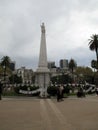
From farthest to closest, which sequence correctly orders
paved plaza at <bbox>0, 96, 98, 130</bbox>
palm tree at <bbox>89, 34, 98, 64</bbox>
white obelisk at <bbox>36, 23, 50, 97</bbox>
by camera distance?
palm tree at <bbox>89, 34, 98, 64</bbox> → white obelisk at <bbox>36, 23, 50, 97</bbox> → paved plaza at <bbox>0, 96, 98, 130</bbox>

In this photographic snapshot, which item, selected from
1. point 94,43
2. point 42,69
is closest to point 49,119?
point 42,69

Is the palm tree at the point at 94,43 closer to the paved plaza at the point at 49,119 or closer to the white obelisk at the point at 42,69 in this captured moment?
the white obelisk at the point at 42,69

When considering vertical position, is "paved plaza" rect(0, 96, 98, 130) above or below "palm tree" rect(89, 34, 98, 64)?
below

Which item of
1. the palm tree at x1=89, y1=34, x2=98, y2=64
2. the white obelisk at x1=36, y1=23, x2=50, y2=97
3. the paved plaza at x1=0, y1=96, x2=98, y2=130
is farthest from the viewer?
the palm tree at x1=89, y1=34, x2=98, y2=64

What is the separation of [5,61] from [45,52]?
5891 cm

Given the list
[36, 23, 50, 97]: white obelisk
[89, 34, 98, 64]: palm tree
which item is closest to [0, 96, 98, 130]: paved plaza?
[36, 23, 50, 97]: white obelisk

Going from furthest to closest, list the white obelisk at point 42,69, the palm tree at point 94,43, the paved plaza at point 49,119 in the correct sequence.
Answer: the palm tree at point 94,43 → the white obelisk at point 42,69 → the paved plaza at point 49,119

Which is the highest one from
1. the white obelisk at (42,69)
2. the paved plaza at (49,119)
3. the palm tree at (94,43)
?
the palm tree at (94,43)

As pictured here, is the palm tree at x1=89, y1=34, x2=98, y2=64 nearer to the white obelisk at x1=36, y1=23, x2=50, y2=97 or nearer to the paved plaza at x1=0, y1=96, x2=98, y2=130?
the white obelisk at x1=36, y1=23, x2=50, y2=97

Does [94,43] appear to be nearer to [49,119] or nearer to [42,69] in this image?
[42,69]

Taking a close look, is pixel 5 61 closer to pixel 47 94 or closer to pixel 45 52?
pixel 45 52

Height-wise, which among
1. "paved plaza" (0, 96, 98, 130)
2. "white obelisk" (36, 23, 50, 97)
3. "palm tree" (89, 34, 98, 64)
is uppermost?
"palm tree" (89, 34, 98, 64)

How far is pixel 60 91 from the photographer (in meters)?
28.1

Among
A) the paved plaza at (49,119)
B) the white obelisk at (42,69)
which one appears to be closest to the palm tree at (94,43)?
the white obelisk at (42,69)
